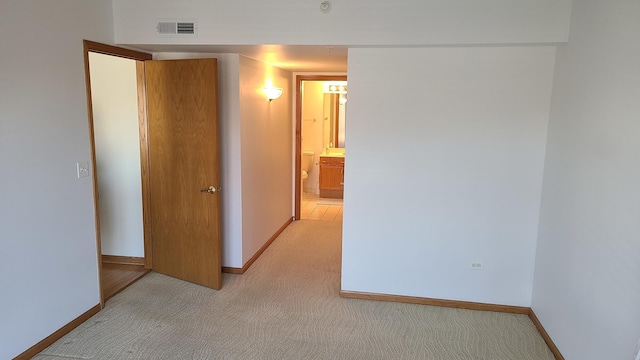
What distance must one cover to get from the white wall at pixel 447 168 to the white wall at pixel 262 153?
1.22 m

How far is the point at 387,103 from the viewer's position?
3.61 meters

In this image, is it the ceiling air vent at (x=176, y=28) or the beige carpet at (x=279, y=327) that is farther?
the ceiling air vent at (x=176, y=28)

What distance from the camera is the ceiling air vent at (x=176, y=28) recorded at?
3.60 metres

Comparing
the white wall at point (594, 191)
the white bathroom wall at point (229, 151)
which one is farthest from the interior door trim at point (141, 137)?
the white wall at point (594, 191)

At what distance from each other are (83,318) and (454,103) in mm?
3443

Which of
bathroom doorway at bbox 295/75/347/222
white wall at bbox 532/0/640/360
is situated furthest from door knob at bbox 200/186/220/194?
bathroom doorway at bbox 295/75/347/222

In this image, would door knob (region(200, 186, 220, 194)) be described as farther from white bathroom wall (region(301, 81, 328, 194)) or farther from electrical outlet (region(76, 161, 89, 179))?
white bathroom wall (region(301, 81, 328, 194))

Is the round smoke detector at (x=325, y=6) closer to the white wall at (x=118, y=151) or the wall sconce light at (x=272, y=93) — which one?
the wall sconce light at (x=272, y=93)

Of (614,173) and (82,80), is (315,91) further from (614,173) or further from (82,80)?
(614,173)

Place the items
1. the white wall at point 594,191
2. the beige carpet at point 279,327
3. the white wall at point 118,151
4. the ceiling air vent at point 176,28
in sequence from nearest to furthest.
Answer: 1. the white wall at point 594,191
2. the beige carpet at point 279,327
3. the ceiling air vent at point 176,28
4. the white wall at point 118,151

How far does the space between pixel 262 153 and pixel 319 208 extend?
9.09 feet

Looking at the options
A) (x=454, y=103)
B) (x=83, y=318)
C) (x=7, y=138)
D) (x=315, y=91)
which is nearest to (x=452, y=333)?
(x=454, y=103)

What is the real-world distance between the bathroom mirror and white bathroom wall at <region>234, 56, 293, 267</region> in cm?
230

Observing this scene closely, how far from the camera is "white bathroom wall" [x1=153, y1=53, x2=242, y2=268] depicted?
Answer: 4.17 m
